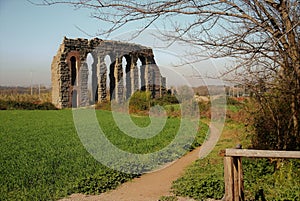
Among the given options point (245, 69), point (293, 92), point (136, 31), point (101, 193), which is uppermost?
point (136, 31)

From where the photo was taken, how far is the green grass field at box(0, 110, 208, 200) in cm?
623

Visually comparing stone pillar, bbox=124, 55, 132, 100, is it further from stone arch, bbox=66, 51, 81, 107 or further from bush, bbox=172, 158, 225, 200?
bush, bbox=172, 158, 225, 200

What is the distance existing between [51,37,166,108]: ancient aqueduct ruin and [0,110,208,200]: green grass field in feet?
51.5

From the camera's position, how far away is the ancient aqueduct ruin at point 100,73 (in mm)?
28156

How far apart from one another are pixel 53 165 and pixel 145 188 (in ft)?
8.10

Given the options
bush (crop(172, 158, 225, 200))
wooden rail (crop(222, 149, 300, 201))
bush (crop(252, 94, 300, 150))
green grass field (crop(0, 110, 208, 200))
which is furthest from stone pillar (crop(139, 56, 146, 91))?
wooden rail (crop(222, 149, 300, 201))

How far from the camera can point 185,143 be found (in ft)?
38.2

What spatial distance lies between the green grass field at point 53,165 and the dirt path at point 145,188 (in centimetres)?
23

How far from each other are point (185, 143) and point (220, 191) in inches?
223

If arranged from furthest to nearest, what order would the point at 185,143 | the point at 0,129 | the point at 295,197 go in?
the point at 0,129, the point at 185,143, the point at 295,197

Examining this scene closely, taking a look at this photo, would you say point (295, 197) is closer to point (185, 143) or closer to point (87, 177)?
point (87, 177)

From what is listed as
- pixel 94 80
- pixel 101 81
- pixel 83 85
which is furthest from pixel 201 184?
pixel 94 80

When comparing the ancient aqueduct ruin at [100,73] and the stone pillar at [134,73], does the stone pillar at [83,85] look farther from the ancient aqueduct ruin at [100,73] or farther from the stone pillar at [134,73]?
the stone pillar at [134,73]

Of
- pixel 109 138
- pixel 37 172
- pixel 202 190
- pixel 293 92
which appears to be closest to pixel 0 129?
pixel 109 138
